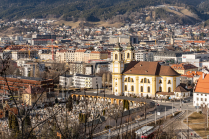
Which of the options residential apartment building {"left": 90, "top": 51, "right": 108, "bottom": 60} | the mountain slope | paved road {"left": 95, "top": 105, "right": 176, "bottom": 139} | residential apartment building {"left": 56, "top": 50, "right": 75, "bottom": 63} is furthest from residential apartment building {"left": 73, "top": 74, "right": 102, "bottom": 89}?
the mountain slope

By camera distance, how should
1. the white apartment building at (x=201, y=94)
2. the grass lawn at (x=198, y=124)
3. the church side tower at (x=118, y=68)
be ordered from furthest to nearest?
the church side tower at (x=118, y=68), the white apartment building at (x=201, y=94), the grass lawn at (x=198, y=124)

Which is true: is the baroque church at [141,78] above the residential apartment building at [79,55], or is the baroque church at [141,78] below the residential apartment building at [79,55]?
below

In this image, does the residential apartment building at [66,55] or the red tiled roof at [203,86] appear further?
the residential apartment building at [66,55]

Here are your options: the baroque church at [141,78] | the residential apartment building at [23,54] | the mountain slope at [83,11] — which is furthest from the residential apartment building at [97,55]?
the mountain slope at [83,11]

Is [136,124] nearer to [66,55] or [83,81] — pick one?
[83,81]

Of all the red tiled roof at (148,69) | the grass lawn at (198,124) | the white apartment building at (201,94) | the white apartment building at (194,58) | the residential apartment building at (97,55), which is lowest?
the grass lawn at (198,124)

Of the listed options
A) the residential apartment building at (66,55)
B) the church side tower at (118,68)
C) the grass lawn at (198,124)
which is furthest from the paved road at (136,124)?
the residential apartment building at (66,55)

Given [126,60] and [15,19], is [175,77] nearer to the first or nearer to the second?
[126,60]

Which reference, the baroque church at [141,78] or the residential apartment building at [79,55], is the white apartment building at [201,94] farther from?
the residential apartment building at [79,55]

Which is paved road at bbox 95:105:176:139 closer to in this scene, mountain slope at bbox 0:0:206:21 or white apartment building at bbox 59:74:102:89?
white apartment building at bbox 59:74:102:89

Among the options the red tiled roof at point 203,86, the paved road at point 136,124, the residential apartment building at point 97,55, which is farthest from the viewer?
the residential apartment building at point 97,55
